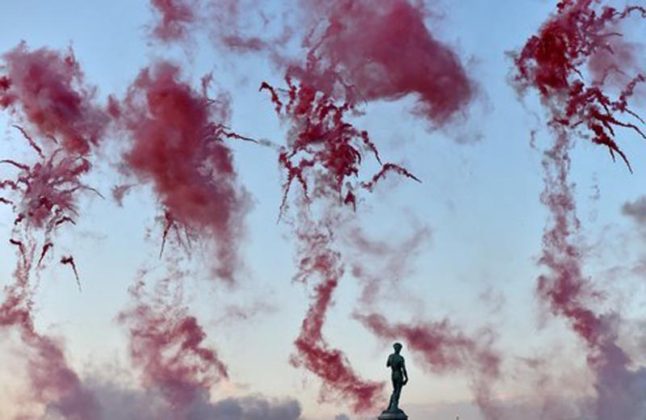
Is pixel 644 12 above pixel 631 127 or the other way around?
above

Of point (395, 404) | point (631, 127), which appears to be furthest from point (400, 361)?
point (631, 127)

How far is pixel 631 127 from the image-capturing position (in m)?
97.6

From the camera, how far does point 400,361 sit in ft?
326

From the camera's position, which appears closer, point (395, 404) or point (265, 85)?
point (395, 404)

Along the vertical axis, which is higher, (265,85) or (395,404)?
(265,85)

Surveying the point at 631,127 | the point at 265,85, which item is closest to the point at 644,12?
the point at 631,127

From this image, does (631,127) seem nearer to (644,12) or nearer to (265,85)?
(644,12)

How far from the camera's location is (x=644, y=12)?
331ft

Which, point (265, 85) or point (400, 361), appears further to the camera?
point (265, 85)

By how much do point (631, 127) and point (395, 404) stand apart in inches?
773

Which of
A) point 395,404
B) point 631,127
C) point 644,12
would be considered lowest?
point 395,404

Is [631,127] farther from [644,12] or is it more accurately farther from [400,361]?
[400,361]

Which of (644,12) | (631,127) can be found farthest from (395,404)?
(644,12)

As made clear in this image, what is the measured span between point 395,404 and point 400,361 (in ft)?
8.27
